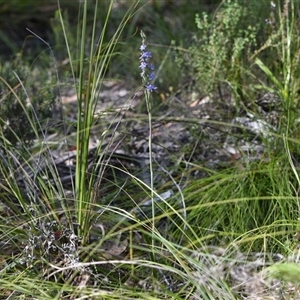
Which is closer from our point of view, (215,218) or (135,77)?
(215,218)

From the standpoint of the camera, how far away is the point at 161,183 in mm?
2994

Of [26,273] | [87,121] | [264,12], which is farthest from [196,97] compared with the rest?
[26,273]

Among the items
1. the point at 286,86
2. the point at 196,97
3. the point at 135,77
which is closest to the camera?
the point at 286,86

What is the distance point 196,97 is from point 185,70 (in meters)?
0.23

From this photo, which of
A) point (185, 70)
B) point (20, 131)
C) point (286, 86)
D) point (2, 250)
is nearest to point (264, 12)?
point (185, 70)

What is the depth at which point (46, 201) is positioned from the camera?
8.17 ft

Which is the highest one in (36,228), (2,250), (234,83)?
(234,83)

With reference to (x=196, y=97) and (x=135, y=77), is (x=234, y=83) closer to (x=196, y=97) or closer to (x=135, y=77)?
(x=196, y=97)

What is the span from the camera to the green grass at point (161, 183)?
219 cm

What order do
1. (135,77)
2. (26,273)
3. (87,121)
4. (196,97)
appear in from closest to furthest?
(26,273), (87,121), (196,97), (135,77)

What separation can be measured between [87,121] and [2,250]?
529 mm

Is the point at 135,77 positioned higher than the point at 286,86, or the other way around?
the point at 286,86

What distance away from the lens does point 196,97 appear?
11.8 feet

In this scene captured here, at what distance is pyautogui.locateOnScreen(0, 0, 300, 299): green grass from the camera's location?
2.19m
